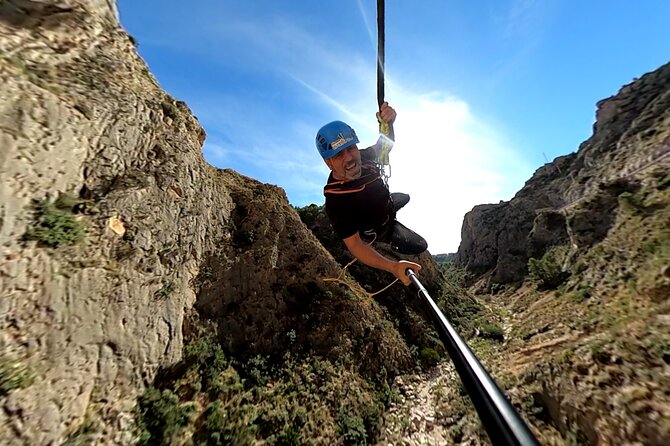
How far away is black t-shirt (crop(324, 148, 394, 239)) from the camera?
6309mm

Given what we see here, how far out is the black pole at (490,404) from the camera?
1240 mm

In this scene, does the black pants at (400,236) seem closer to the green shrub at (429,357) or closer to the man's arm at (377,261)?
the man's arm at (377,261)

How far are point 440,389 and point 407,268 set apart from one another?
59.3ft

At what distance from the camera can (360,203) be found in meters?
6.42

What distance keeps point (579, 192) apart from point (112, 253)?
70.7m

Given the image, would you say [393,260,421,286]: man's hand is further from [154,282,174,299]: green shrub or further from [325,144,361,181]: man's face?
[154,282,174,299]: green shrub

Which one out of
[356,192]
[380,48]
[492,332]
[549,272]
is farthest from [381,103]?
[549,272]

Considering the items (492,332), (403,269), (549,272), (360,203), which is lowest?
(492,332)

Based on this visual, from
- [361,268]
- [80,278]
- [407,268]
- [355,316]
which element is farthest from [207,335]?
[361,268]

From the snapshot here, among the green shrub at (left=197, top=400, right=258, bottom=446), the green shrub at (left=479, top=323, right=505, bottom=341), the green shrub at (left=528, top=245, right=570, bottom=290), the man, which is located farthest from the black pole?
the green shrub at (left=528, top=245, right=570, bottom=290)

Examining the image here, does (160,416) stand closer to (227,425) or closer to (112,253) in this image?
(227,425)

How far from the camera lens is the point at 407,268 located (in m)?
4.94

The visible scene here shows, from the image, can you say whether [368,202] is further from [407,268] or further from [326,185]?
[407,268]

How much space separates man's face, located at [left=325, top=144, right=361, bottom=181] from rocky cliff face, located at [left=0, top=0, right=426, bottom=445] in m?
11.9
